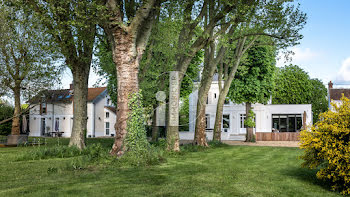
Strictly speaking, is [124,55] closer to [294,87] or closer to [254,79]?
[254,79]

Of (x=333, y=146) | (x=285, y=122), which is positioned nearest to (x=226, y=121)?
(x=285, y=122)

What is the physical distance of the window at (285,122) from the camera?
43.2 m

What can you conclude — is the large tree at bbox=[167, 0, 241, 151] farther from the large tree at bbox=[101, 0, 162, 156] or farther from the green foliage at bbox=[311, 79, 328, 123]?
the green foliage at bbox=[311, 79, 328, 123]

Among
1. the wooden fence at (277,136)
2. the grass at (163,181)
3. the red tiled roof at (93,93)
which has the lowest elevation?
the wooden fence at (277,136)

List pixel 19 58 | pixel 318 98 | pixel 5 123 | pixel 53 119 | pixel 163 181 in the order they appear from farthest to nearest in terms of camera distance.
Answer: pixel 318 98 → pixel 53 119 → pixel 5 123 → pixel 19 58 → pixel 163 181

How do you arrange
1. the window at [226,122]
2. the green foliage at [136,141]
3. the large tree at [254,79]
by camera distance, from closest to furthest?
the green foliage at [136,141] < the large tree at [254,79] < the window at [226,122]

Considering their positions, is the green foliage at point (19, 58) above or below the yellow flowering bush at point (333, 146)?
Answer: above

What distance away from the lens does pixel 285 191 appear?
783cm

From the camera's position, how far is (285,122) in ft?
143

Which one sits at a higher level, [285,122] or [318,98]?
[318,98]

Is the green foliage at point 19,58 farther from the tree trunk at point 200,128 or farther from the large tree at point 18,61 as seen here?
the tree trunk at point 200,128

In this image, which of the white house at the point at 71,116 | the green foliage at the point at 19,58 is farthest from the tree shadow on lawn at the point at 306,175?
the white house at the point at 71,116

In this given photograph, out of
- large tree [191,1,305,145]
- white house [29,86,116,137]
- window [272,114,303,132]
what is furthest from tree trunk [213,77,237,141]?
white house [29,86,116,137]

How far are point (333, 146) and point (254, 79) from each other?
22845mm
